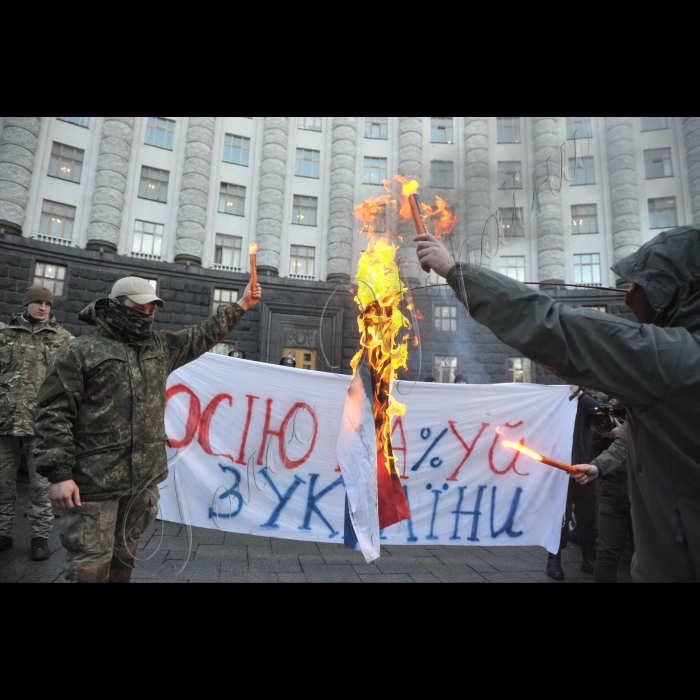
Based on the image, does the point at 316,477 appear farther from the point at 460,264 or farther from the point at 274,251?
the point at 274,251

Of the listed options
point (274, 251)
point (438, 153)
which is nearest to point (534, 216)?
point (438, 153)

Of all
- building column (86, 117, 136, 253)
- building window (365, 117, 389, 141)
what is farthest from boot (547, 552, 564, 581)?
building window (365, 117, 389, 141)

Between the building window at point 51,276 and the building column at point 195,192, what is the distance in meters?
3.87

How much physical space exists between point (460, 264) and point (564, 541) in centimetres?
446

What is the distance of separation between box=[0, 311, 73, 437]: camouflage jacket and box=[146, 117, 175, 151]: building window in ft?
53.2

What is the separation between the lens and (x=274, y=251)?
1920 cm

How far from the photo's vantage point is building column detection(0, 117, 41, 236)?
1512 cm

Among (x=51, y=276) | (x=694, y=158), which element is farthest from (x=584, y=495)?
(x=694, y=158)

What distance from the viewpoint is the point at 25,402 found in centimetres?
439

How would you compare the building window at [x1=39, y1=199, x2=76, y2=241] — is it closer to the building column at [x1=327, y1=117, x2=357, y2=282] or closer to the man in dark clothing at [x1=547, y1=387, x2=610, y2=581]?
the building column at [x1=327, y1=117, x2=357, y2=282]

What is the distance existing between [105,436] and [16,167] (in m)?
17.4

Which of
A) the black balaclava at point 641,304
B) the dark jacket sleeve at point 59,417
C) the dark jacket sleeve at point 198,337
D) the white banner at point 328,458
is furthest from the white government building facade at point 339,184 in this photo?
the black balaclava at point 641,304

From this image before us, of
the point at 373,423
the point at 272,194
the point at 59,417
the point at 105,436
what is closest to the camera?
the point at 59,417

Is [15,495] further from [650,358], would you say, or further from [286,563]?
[650,358]
